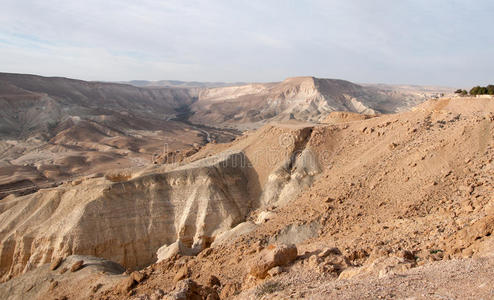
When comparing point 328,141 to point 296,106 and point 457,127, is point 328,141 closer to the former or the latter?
point 457,127

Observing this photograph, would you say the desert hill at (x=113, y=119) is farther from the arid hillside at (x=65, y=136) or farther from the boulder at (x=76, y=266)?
the boulder at (x=76, y=266)

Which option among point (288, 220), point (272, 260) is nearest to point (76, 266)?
point (288, 220)

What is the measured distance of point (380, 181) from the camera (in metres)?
17.0

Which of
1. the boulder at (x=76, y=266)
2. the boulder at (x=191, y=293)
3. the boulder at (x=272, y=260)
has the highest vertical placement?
the boulder at (x=272, y=260)

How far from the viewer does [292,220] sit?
54.1ft

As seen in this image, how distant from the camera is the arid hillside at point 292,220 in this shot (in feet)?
28.3

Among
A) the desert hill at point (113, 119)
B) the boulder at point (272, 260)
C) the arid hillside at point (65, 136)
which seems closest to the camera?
the boulder at point (272, 260)

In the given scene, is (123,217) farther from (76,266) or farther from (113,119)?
(113,119)

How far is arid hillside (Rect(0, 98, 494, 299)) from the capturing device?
862cm

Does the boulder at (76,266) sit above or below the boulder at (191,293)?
below

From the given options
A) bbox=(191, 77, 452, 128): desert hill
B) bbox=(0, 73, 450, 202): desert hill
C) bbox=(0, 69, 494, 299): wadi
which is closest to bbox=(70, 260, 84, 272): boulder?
bbox=(0, 69, 494, 299): wadi

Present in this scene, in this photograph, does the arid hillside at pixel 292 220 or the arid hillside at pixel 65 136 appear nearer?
the arid hillside at pixel 292 220

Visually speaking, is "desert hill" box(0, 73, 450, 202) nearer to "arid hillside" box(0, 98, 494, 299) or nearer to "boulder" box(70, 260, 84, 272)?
"arid hillside" box(0, 98, 494, 299)

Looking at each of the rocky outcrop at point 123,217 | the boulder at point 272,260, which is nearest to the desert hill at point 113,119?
the rocky outcrop at point 123,217
